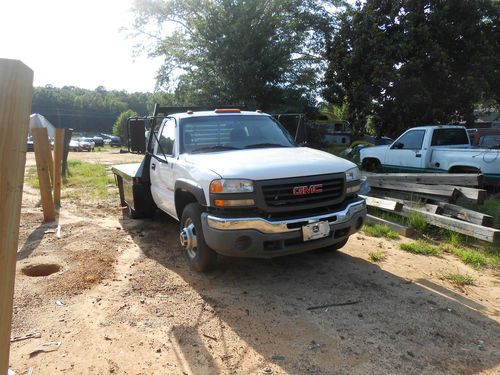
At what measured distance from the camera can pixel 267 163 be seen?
14.1 ft

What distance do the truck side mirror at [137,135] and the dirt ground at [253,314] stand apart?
1446 mm

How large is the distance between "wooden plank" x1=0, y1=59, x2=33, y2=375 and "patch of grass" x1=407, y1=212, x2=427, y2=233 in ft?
20.1

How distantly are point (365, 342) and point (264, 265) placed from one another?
1.98 metres

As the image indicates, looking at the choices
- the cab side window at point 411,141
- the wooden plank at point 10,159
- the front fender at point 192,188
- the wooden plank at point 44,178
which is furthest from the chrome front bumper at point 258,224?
the cab side window at point 411,141

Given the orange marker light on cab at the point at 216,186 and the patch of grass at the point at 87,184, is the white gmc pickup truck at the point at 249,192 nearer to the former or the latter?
the orange marker light on cab at the point at 216,186

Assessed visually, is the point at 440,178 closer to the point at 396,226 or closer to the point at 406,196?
the point at 406,196

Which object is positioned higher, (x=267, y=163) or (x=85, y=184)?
(x=267, y=163)

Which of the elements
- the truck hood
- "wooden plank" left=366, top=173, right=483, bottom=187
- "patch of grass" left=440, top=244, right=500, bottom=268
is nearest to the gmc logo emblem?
the truck hood

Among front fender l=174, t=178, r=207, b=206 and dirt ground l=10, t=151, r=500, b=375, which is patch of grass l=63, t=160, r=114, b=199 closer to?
dirt ground l=10, t=151, r=500, b=375

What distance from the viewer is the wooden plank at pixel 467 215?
578cm

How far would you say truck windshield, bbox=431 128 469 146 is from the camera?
9.87 metres

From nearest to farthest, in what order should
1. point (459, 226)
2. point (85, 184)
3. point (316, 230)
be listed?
point (316, 230) → point (459, 226) → point (85, 184)

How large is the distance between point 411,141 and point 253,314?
809cm

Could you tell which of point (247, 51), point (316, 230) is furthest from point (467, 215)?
point (247, 51)
